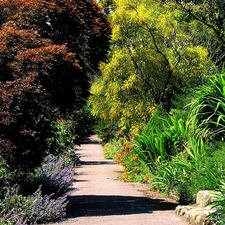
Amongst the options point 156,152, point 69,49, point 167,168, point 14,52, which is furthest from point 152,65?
point 14,52

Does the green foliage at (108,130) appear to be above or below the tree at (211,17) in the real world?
below

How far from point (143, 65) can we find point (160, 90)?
1.24 m

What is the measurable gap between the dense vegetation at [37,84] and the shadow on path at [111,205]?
0.54 meters

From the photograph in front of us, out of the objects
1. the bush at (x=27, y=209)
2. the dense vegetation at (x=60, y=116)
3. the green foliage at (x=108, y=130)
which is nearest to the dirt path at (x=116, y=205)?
the bush at (x=27, y=209)

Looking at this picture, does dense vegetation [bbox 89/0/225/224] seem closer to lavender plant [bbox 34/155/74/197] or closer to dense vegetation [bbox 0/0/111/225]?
lavender plant [bbox 34/155/74/197]

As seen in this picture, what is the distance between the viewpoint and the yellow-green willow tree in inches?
833

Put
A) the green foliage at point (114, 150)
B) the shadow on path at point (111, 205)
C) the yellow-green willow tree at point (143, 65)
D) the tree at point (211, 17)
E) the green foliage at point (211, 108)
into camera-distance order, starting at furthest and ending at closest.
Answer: the green foliage at point (114, 150)
the yellow-green willow tree at point (143, 65)
the tree at point (211, 17)
the green foliage at point (211, 108)
the shadow on path at point (111, 205)

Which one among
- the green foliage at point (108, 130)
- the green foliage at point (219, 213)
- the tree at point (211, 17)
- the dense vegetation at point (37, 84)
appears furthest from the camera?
the green foliage at point (108, 130)

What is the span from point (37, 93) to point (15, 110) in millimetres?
714

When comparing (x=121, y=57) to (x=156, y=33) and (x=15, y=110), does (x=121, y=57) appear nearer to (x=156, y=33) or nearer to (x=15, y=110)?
(x=156, y=33)

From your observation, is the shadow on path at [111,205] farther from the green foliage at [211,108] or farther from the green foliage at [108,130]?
the green foliage at [108,130]

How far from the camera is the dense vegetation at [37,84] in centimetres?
929

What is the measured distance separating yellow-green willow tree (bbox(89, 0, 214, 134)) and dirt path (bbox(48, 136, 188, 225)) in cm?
401

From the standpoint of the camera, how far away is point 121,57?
21453 millimetres
